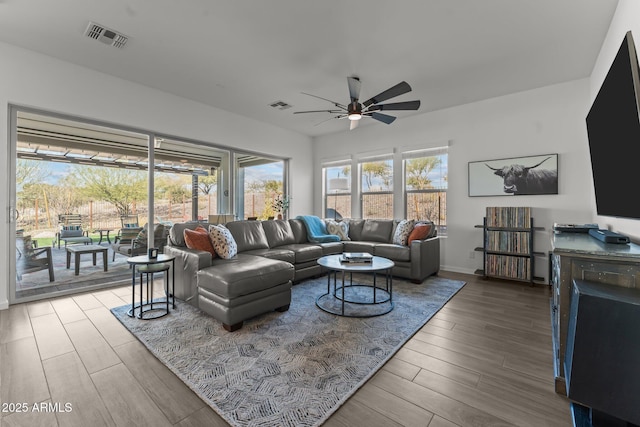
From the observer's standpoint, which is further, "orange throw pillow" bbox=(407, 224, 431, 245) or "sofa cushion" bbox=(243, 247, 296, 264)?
"orange throw pillow" bbox=(407, 224, 431, 245)

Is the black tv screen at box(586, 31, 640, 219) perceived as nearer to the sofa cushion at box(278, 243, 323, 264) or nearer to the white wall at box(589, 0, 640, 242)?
the white wall at box(589, 0, 640, 242)

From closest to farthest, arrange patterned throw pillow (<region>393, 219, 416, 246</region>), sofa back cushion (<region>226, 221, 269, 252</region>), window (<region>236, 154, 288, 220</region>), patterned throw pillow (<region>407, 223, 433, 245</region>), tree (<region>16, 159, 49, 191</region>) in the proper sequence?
tree (<region>16, 159, 49, 191</region>)
sofa back cushion (<region>226, 221, 269, 252</region>)
patterned throw pillow (<region>407, 223, 433, 245</region>)
patterned throw pillow (<region>393, 219, 416, 246</region>)
window (<region>236, 154, 288, 220</region>)

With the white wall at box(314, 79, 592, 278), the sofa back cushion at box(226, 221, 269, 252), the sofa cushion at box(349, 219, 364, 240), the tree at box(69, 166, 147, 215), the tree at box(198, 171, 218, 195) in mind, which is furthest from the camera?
the sofa cushion at box(349, 219, 364, 240)

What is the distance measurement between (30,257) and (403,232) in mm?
5002

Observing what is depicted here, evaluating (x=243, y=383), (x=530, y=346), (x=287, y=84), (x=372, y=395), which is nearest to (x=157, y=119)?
(x=287, y=84)

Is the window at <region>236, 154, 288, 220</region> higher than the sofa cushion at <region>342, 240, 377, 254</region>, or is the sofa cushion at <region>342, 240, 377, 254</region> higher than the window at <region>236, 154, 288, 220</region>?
the window at <region>236, 154, 288, 220</region>

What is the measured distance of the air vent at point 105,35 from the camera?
8.98ft

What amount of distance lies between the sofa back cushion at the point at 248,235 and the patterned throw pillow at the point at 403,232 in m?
2.13

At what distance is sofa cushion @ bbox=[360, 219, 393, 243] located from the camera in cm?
506

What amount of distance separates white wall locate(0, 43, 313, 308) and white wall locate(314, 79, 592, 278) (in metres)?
3.05

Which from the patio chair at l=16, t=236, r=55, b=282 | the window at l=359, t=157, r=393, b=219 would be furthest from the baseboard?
the patio chair at l=16, t=236, r=55, b=282

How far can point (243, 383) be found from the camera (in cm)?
178

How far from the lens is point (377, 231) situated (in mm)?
5160

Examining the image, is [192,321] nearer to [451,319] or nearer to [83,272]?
[83,272]
